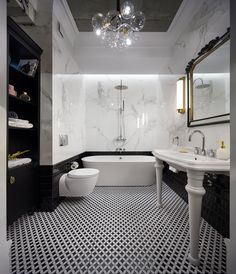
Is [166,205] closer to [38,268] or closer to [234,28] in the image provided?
[38,268]

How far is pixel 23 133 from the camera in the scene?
198 cm

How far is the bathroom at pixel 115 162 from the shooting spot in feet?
3.87

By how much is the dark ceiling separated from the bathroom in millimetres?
16

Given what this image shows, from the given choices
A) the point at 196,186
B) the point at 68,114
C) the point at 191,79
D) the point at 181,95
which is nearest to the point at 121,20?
the point at 191,79

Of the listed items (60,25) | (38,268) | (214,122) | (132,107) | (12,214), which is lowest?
(38,268)

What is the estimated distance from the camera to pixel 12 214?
1.55 m

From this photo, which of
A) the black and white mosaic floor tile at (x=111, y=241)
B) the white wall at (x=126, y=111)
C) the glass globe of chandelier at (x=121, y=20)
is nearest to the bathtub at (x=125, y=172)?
the black and white mosaic floor tile at (x=111, y=241)

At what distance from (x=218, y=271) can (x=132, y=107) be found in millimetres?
3250

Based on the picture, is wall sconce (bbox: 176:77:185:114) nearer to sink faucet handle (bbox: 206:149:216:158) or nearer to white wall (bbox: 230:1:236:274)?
sink faucet handle (bbox: 206:149:216:158)

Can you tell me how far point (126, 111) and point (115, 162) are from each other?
1.44 metres

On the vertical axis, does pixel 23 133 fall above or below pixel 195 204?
above

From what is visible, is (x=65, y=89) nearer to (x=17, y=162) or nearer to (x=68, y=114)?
(x=68, y=114)

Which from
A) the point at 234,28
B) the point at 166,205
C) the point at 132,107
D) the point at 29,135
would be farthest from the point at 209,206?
the point at 132,107

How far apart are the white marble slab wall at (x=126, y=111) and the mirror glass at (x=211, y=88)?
1.63m
